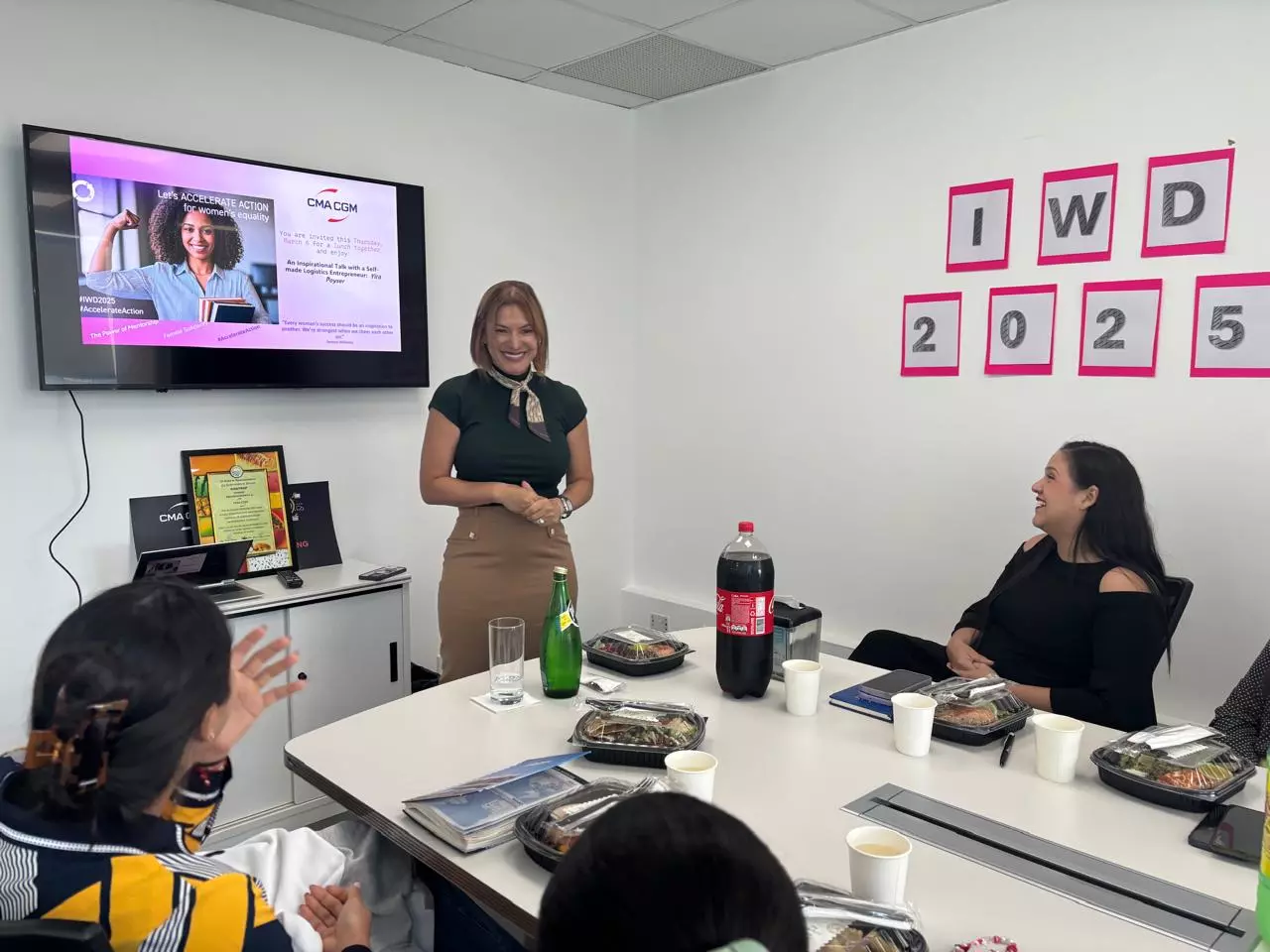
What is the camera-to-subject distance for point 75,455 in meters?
2.87

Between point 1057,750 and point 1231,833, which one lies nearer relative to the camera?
point 1231,833

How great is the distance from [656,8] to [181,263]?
1.80m

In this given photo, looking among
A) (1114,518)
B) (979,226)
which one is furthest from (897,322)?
(1114,518)

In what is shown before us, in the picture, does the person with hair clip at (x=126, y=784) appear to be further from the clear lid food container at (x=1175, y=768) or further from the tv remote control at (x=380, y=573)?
the tv remote control at (x=380, y=573)

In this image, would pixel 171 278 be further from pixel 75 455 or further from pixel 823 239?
pixel 823 239

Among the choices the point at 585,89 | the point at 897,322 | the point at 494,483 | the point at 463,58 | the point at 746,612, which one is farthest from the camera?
the point at 585,89

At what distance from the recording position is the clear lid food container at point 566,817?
46.7 inches

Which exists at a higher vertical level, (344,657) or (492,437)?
(492,437)

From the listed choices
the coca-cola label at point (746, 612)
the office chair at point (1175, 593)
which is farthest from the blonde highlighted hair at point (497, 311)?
the office chair at point (1175, 593)

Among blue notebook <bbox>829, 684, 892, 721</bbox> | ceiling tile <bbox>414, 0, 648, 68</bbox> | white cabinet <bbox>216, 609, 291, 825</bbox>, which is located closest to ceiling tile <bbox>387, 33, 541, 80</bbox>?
ceiling tile <bbox>414, 0, 648, 68</bbox>

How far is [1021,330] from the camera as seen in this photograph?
10.2ft

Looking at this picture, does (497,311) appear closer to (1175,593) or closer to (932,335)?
(932,335)

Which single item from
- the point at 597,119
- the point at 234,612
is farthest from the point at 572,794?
the point at 597,119

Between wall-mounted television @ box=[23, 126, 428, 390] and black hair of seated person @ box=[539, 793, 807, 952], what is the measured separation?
2.71m
